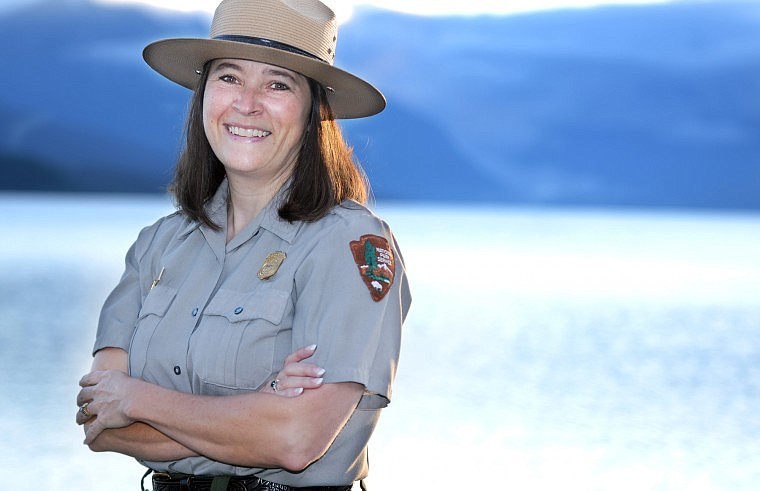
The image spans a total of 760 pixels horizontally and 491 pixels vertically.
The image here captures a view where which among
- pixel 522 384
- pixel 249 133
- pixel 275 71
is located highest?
pixel 275 71

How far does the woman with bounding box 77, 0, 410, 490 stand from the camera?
1.89 m

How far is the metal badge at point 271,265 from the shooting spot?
2008 millimetres

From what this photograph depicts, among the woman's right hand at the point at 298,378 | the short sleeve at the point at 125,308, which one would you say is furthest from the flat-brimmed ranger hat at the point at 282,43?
the woman's right hand at the point at 298,378

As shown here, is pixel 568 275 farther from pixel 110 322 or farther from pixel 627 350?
pixel 110 322

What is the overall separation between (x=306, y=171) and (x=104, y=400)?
52cm

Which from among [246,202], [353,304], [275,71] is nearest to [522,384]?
[246,202]

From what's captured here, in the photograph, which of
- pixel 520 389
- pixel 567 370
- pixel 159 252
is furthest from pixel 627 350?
pixel 159 252

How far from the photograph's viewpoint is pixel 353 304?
1893mm

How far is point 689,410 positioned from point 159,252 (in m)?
4.39

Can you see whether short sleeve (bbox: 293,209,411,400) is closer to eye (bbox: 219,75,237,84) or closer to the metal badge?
the metal badge

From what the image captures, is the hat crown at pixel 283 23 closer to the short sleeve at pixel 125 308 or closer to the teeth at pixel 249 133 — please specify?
the teeth at pixel 249 133

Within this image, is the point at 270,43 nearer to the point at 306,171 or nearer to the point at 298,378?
the point at 306,171

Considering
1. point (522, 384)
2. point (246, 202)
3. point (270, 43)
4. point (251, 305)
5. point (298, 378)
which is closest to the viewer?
point (298, 378)

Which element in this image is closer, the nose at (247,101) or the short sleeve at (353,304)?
the short sleeve at (353,304)
